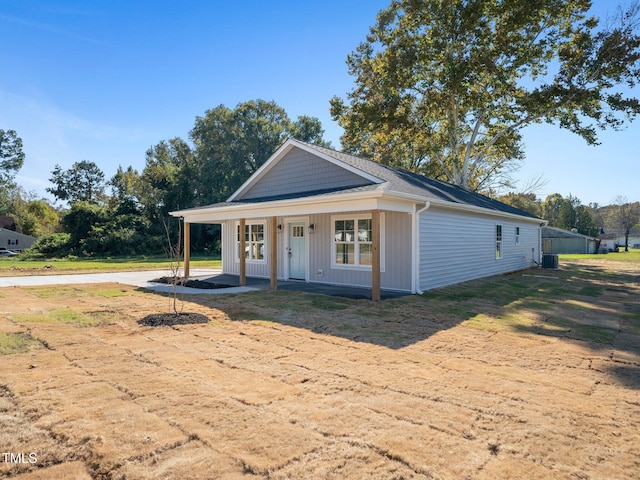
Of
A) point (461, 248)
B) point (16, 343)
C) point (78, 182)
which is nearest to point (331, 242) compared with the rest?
point (461, 248)

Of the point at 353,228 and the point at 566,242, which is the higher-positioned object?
the point at 353,228

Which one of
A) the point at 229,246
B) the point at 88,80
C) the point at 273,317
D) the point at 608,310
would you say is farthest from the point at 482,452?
the point at 88,80

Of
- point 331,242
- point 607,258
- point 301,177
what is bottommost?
point 607,258

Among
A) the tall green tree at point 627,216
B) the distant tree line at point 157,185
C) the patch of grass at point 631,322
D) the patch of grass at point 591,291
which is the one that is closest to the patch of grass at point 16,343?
the patch of grass at point 631,322

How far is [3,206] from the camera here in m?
54.8

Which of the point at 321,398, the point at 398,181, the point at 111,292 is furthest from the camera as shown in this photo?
the point at 398,181

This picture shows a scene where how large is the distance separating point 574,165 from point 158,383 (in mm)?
34719

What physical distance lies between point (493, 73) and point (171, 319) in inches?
773

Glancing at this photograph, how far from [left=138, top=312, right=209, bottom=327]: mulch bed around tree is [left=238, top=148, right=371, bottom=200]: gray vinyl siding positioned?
254 inches

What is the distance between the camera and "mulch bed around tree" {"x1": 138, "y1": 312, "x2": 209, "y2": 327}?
680cm

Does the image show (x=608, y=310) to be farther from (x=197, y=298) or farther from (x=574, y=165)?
(x=574, y=165)

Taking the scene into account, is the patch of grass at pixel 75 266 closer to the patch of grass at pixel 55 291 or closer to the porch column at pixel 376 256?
the patch of grass at pixel 55 291

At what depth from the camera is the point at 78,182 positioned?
192ft

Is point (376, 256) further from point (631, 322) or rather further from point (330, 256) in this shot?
point (631, 322)
